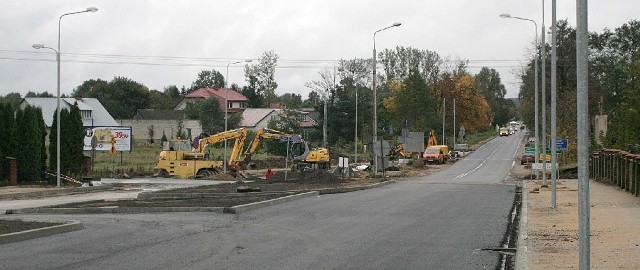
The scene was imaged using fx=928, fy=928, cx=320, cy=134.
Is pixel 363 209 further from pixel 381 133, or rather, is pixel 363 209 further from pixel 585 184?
pixel 381 133

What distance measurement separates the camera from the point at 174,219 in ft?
76.4

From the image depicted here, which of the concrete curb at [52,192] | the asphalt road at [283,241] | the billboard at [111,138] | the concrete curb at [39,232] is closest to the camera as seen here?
the asphalt road at [283,241]

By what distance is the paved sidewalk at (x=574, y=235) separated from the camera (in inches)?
549

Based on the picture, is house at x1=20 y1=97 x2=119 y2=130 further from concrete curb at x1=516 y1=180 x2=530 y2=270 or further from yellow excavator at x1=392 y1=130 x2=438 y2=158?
concrete curb at x1=516 y1=180 x2=530 y2=270

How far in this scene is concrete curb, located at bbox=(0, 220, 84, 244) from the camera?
694 inches

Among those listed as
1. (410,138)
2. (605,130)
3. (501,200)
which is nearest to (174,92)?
(410,138)

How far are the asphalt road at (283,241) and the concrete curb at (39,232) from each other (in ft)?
0.81

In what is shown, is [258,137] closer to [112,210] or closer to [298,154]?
[298,154]

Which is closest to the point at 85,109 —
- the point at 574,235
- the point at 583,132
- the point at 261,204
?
the point at 261,204

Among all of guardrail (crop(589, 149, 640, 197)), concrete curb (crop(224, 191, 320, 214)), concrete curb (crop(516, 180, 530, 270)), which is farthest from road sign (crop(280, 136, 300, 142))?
concrete curb (crop(516, 180, 530, 270))

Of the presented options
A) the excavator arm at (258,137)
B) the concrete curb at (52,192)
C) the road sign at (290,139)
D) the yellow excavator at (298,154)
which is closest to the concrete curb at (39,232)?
the concrete curb at (52,192)

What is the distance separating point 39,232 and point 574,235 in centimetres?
1075

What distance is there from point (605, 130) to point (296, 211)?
142ft

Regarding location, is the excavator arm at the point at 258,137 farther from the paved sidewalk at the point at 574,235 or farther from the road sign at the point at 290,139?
the paved sidewalk at the point at 574,235
